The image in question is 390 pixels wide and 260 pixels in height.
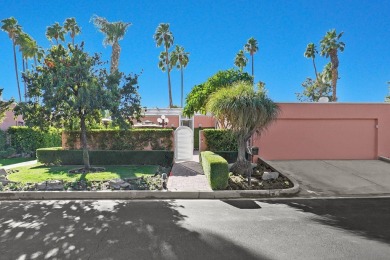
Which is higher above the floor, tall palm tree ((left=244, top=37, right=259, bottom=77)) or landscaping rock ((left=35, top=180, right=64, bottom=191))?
tall palm tree ((left=244, top=37, right=259, bottom=77))

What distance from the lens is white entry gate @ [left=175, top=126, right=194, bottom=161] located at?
1518cm

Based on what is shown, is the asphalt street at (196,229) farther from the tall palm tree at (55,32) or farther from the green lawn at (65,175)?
the tall palm tree at (55,32)

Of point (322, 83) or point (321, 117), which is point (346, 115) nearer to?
point (321, 117)

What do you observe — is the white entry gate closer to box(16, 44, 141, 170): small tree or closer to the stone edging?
box(16, 44, 141, 170): small tree

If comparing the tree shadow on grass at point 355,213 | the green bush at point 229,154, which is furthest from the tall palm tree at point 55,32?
the tree shadow on grass at point 355,213

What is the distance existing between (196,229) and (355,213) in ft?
13.9

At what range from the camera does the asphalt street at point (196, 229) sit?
4387mm

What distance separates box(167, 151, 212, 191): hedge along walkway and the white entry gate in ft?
6.67

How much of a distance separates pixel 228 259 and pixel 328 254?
173cm

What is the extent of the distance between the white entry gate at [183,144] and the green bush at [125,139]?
0.71m

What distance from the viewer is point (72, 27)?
127ft

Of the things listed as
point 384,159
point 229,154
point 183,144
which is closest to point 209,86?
point 183,144

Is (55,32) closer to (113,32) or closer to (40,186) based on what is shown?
(113,32)

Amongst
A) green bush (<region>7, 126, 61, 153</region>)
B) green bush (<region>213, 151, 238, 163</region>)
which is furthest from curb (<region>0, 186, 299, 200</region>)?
green bush (<region>7, 126, 61, 153</region>)
